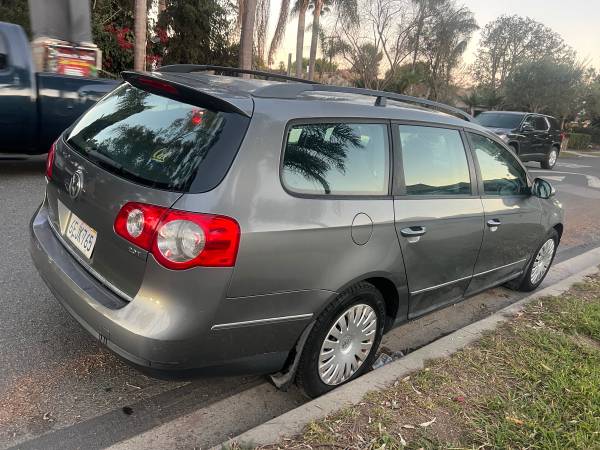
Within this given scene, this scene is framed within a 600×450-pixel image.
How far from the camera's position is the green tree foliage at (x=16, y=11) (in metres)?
17.3

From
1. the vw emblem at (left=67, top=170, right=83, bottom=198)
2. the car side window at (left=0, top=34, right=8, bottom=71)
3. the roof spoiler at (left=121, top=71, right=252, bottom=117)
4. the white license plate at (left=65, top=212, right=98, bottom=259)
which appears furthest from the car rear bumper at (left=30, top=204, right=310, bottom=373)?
the car side window at (left=0, top=34, right=8, bottom=71)

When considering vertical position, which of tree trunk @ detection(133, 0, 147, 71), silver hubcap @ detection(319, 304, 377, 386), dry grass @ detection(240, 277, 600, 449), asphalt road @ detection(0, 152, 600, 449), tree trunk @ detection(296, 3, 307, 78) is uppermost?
tree trunk @ detection(296, 3, 307, 78)

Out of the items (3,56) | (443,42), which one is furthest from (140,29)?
(443,42)

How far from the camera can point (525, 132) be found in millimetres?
15570

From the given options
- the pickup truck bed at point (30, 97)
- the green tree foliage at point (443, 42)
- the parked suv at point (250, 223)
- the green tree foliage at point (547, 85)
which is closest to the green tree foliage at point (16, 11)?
the pickup truck bed at point (30, 97)

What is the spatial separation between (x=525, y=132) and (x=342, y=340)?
577 inches

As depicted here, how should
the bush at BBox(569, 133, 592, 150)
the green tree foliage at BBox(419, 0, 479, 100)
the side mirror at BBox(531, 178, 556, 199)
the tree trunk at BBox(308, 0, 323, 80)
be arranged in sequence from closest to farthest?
the side mirror at BBox(531, 178, 556, 199)
the tree trunk at BBox(308, 0, 323, 80)
the green tree foliage at BBox(419, 0, 479, 100)
the bush at BBox(569, 133, 592, 150)

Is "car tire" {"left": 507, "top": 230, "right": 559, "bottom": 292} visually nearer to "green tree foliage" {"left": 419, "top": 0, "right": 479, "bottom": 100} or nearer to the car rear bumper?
the car rear bumper

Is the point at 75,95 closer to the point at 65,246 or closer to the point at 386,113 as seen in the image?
the point at 65,246

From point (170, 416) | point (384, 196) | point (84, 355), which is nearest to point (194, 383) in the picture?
point (170, 416)

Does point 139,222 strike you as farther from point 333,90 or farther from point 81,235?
point 333,90

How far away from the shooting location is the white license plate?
8.38 ft

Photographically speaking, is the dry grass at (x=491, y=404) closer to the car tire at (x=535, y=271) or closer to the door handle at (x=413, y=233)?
the door handle at (x=413, y=233)

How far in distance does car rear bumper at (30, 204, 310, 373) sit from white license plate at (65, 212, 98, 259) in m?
0.11
